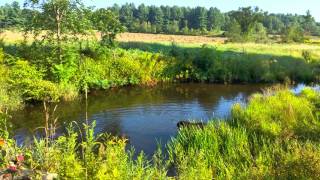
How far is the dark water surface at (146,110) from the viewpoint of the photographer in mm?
16953

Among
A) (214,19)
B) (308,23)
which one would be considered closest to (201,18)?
(214,19)

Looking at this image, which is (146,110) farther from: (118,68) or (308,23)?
(308,23)

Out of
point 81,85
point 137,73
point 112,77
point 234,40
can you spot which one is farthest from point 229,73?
point 234,40

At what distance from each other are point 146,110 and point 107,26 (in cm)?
960

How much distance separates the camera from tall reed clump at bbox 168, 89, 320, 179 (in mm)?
8125

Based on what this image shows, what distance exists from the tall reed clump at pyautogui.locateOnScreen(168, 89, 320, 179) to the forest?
0.11 feet

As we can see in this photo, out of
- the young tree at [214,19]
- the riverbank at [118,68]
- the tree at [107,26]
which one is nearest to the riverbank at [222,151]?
the riverbank at [118,68]

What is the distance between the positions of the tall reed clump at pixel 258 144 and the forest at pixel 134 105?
0.03 metres

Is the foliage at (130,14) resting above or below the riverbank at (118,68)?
above

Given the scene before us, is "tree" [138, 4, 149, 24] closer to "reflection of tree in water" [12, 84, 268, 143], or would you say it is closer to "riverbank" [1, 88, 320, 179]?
"reflection of tree in water" [12, 84, 268, 143]

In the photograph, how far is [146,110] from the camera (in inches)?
845

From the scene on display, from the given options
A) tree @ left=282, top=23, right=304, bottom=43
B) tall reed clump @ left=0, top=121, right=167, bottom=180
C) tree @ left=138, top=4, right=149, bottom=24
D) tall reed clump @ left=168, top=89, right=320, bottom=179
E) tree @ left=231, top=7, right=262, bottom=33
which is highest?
tree @ left=138, top=4, right=149, bottom=24

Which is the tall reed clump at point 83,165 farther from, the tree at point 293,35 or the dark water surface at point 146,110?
the tree at point 293,35

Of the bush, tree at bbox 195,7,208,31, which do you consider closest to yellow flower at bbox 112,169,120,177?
the bush
